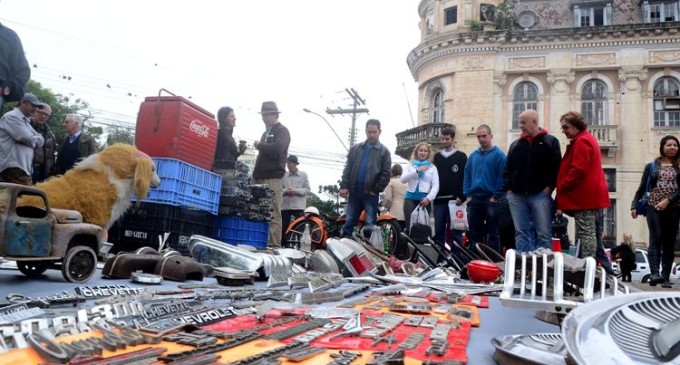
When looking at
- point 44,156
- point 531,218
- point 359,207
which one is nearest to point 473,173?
point 531,218

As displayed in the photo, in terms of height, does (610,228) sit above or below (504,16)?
below

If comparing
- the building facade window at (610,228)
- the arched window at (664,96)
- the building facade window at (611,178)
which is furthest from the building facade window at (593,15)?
the building facade window at (610,228)

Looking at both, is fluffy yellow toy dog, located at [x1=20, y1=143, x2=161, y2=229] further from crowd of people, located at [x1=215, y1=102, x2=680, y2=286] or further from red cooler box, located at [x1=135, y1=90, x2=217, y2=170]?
crowd of people, located at [x1=215, y1=102, x2=680, y2=286]

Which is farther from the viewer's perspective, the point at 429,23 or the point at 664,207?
the point at 429,23

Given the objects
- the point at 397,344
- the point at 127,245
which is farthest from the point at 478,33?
the point at 397,344

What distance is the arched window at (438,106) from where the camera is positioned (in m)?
25.9

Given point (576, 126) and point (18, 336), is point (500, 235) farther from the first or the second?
point (18, 336)

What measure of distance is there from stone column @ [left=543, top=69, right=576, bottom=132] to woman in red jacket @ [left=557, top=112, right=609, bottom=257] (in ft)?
67.3

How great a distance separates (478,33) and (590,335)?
82.5 ft

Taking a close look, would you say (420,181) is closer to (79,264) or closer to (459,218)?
(459,218)

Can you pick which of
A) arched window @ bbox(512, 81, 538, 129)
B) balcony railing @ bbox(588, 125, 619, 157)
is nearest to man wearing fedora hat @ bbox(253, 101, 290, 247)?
arched window @ bbox(512, 81, 538, 129)

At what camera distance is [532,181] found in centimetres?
481

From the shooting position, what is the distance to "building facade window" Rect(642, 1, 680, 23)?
24.7 meters

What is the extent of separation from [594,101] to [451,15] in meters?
8.27
